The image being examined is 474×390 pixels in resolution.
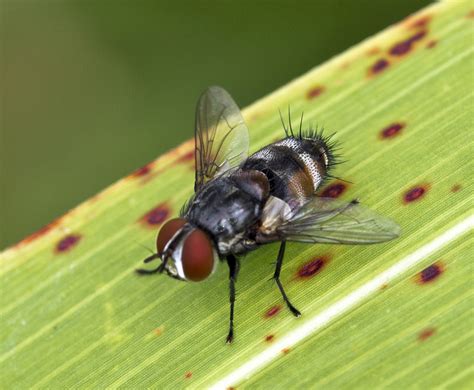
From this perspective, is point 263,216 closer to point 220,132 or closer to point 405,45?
point 220,132

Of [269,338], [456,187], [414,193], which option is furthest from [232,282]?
[456,187]

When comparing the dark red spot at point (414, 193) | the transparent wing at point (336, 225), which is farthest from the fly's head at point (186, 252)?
the dark red spot at point (414, 193)

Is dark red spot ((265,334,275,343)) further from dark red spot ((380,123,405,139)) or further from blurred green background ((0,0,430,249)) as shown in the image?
blurred green background ((0,0,430,249))

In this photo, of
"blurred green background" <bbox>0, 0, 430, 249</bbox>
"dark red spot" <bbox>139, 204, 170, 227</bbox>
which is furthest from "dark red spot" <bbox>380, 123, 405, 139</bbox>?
"blurred green background" <bbox>0, 0, 430, 249</bbox>

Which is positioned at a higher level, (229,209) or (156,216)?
(229,209)

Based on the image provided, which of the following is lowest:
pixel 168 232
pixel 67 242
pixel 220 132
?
pixel 67 242

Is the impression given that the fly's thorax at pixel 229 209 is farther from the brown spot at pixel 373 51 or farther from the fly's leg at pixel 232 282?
the brown spot at pixel 373 51

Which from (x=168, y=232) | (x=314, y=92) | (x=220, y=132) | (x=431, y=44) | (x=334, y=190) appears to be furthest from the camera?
(x=314, y=92)
